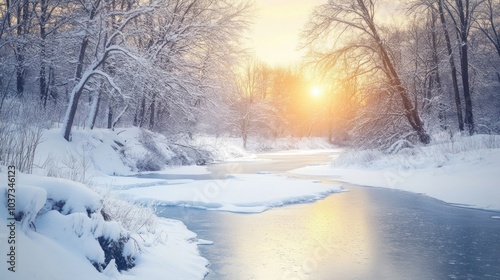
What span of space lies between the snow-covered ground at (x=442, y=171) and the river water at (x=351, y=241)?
114 centimetres

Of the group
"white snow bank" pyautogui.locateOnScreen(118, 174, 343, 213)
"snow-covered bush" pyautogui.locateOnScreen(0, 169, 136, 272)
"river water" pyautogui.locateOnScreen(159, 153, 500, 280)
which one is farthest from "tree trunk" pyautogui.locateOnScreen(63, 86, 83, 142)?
"snow-covered bush" pyautogui.locateOnScreen(0, 169, 136, 272)

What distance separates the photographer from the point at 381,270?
5203 millimetres

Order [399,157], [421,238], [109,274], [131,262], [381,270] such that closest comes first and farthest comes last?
[109,274] → [131,262] → [381,270] → [421,238] → [399,157]

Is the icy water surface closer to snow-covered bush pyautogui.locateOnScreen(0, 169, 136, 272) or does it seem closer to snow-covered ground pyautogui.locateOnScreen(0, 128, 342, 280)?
snow-covered ground pyautogui.locateOnScreen(0, 128, 342, 280)

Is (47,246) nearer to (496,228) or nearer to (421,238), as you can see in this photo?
(421,238)

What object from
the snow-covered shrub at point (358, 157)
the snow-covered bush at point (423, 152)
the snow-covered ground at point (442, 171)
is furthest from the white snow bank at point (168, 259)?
the snow-covered shrub at point (358, 157)

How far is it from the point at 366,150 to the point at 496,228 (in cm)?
1118

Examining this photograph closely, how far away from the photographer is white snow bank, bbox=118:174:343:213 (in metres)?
10.2

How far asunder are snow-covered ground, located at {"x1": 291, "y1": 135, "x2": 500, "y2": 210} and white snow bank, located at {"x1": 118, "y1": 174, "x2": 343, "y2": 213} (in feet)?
10.1

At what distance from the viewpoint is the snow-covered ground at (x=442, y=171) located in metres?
10.2

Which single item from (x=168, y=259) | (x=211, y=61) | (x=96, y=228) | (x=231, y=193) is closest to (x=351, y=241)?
(x=168, y=259)

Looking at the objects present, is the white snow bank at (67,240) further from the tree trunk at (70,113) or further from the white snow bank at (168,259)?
the tree trunk at (70,113)

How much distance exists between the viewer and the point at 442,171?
41.2 ft

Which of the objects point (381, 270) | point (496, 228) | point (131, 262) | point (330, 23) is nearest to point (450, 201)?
point (496, 228)
